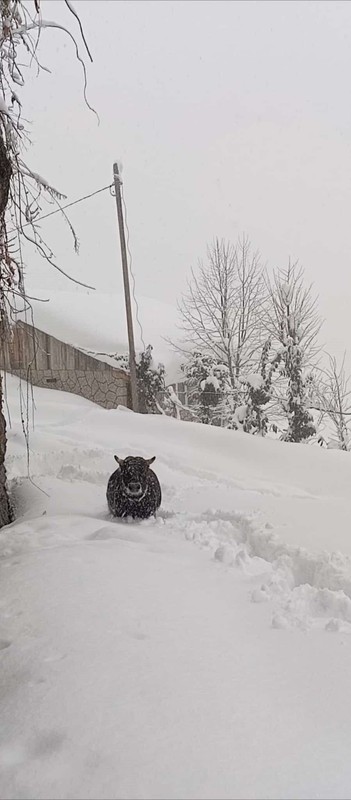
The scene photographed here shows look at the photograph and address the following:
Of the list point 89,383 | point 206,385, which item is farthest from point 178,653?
point 89,383

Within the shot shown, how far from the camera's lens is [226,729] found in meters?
1.80

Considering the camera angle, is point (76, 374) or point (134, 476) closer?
point (134, 476)

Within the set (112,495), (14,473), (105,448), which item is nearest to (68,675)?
(112,495)

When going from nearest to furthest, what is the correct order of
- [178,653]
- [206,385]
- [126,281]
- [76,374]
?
[178,653], [126,281], [206,385], [76,374]

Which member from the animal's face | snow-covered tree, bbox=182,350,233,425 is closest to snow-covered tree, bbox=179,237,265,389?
snow-covered tree, bbox=182,350,233,425

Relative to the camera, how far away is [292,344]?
14844 millimetres

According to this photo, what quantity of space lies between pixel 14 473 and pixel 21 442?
144cm

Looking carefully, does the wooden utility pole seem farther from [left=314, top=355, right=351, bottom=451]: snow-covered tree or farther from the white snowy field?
the white snowy field

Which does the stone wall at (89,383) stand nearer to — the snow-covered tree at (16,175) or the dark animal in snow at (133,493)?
the dark animal in snow at (133,493)

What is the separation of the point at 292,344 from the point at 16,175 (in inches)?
440

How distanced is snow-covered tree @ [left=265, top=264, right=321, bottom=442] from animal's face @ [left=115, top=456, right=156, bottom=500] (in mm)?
9236

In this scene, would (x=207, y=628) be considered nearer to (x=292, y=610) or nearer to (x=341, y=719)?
(x=292, y=610)

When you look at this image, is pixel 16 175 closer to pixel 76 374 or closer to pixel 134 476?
pixel 134 476

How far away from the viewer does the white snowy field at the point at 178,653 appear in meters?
1.65
